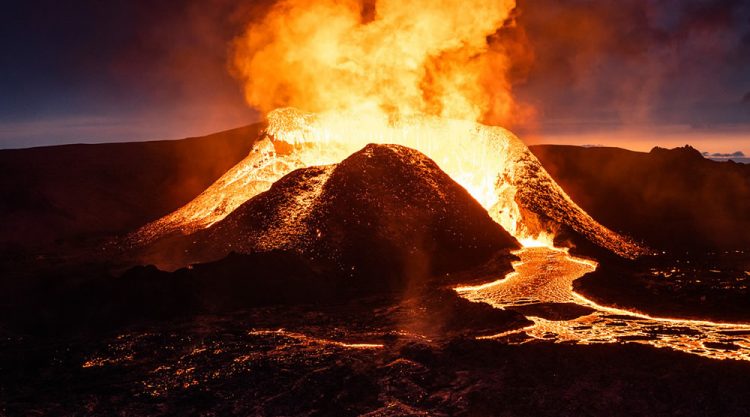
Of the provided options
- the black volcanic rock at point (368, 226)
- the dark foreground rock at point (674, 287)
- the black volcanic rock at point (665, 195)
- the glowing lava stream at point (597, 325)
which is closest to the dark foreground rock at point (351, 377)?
the glowing lava stream at point (597, 325)

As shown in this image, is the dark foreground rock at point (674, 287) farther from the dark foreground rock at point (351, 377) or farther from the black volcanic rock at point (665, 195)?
the black volcanic rock at point (665, 195)

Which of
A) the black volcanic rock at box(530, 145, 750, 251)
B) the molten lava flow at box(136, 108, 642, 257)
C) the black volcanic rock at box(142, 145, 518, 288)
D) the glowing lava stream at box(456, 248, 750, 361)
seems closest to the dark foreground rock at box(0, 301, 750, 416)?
the glowing lava stream at box(456, 248, 750, 361)

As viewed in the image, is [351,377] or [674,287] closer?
[351,377]

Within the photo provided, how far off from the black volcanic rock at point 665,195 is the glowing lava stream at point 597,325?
10253 millimetres

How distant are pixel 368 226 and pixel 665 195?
82.9 feet

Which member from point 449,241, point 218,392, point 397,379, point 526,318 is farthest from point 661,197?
point 218,392

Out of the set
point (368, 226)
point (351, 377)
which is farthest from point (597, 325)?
point (368, 226)

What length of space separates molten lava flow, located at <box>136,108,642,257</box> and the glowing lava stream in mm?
5683

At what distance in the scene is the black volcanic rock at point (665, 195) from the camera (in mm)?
21328

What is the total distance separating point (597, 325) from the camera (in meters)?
8.46

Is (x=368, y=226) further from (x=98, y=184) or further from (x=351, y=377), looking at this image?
(x=98, y=184)

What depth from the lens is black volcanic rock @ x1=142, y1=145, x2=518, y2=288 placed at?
41.4ft

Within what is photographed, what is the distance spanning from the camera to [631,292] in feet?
35.0

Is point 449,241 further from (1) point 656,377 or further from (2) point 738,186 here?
(2) point 738,186
